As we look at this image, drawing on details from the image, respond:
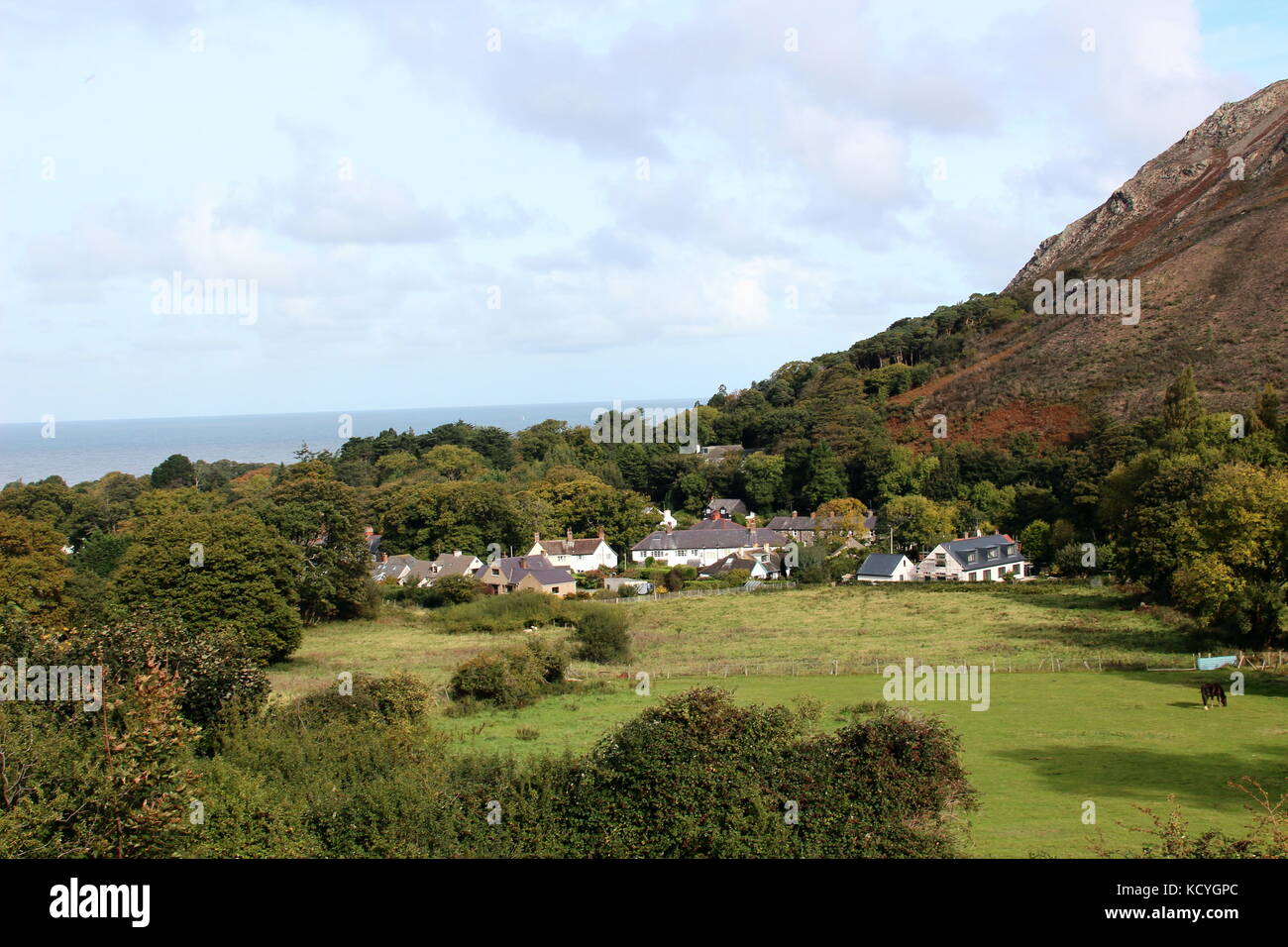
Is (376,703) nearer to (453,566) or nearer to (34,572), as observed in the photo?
(34,572)

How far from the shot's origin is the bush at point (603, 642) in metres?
40.6

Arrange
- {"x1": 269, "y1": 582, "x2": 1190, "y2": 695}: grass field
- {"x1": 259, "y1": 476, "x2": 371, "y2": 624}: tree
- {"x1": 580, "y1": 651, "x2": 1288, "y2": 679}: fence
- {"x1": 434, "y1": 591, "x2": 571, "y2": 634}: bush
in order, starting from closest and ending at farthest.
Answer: {"x1": 580, "y1": 651, "x2": 1288, "y2": 679}: fence, {"x1": 269, "y1": 582, "x2": 1190, "y2": 695}: grass field, {"x1": 434, "y1": 591, "x2": 571, "y2": 634}: bush, {"x1": 259, "y1": 476, "x2": 371, "y2": 624}: tree

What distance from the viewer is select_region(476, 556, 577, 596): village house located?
63.4 meters

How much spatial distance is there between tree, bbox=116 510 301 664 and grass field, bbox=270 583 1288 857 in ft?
7.18

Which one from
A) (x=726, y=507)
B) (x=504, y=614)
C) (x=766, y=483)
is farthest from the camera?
(x=726, y=507)

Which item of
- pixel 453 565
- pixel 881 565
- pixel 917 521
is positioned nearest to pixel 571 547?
pixel 453 565

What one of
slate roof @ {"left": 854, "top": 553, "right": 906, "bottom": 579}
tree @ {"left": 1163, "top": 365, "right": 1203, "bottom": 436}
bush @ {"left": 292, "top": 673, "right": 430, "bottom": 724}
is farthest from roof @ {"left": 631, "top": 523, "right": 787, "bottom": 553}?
bush @ {"left": 292, "top": 673, "right": 430, "bottom": 724}

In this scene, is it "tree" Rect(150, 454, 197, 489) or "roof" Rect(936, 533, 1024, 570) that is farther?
"tree" Rect(150, 454, 197, 489)

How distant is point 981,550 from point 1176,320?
4936cm

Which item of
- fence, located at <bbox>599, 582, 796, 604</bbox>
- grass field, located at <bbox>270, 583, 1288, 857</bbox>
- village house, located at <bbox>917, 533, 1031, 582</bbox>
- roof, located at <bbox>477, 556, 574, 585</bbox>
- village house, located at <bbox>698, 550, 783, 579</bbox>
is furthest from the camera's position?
village house, located at <bbox>698, 550, 783, 579</bbox>

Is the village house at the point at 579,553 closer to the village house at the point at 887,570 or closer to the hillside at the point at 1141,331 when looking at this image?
the village house at the point at 887,570

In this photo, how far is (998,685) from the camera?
31.9 metres

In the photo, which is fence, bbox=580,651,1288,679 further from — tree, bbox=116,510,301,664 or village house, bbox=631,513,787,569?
village house, bbox=631,513,787,569
